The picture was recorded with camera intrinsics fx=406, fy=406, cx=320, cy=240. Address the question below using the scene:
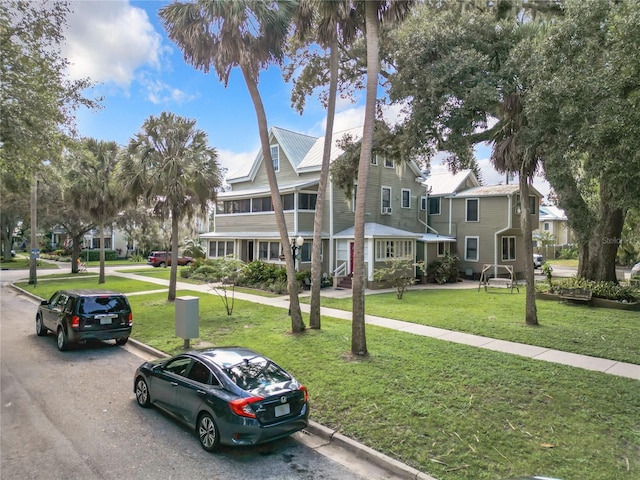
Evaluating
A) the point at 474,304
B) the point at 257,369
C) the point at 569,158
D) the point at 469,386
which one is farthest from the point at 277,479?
the point at 474,304

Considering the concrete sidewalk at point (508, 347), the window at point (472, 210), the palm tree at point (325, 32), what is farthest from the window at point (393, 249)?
the palm tree at point (325, 32)

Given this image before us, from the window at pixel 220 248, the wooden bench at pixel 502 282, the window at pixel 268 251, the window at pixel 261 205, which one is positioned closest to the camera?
the wooden bench at pixel 502 282

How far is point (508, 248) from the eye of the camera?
29141mm

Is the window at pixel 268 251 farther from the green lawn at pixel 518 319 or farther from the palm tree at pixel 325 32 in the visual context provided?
the palm tree at pixel 325 32

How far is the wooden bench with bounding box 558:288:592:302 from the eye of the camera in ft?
56.6

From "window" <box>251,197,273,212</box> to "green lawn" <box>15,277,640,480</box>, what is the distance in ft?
53.0

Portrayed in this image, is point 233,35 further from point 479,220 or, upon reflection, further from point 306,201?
point 479,220

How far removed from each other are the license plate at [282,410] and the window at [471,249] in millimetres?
25839

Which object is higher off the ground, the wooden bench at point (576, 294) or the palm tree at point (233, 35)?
the palm tree at point (233, 35)

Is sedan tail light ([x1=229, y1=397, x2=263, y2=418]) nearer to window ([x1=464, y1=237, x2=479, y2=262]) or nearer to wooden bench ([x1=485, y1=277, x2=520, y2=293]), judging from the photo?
wooden bench ([x1=485, y1=277, x2=520, y2=293])

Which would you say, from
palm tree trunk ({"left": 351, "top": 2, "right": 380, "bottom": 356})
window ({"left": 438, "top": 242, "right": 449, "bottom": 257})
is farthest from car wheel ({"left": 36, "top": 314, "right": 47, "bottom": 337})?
window ({"left": 438, "top": 242, "right": 449, "bottom": 257})

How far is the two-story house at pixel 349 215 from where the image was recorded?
25.2 m

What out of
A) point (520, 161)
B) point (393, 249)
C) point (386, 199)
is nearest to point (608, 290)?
point (520, 161)

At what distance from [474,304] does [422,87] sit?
31.6 ft
